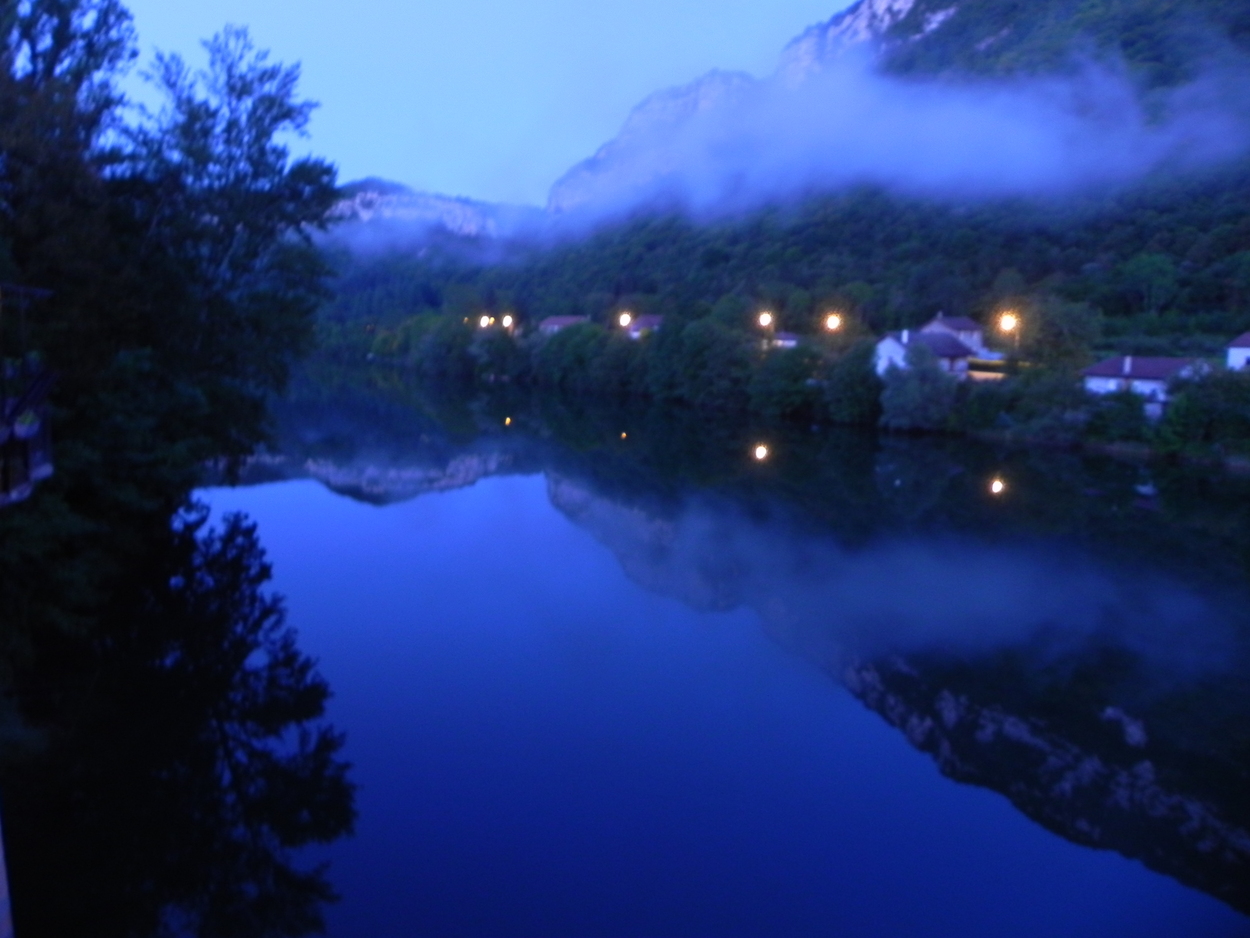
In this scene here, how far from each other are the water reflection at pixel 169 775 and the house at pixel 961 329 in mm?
36124

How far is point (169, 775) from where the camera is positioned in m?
9.45

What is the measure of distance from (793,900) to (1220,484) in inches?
919

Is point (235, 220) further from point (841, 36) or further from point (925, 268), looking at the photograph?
point (841, 36)

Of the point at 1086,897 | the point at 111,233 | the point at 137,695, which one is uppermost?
the point at 111,233

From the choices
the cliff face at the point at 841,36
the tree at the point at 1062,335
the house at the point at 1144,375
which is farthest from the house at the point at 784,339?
the cliff face at the point at 841,36

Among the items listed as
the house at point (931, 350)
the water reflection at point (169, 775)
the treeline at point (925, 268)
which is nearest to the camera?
the water reflection at point (169, 775)

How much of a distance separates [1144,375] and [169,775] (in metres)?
31.6

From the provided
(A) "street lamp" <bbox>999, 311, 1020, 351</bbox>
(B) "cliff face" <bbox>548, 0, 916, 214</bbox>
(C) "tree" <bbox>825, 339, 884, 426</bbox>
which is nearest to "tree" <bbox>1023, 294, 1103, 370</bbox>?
(A) "street lamp" <bbox>999, 311, 1020, 351</bbox>

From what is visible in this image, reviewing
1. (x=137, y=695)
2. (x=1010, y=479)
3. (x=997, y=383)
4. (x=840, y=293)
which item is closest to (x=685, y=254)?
(x=840, y=293)

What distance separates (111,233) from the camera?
13820mm

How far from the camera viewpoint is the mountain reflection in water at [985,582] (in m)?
10.1

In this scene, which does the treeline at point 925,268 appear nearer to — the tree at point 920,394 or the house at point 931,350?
the house at point 931,350

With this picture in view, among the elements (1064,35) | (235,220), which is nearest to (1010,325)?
(235,220)

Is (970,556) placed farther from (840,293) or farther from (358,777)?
(840,293)
